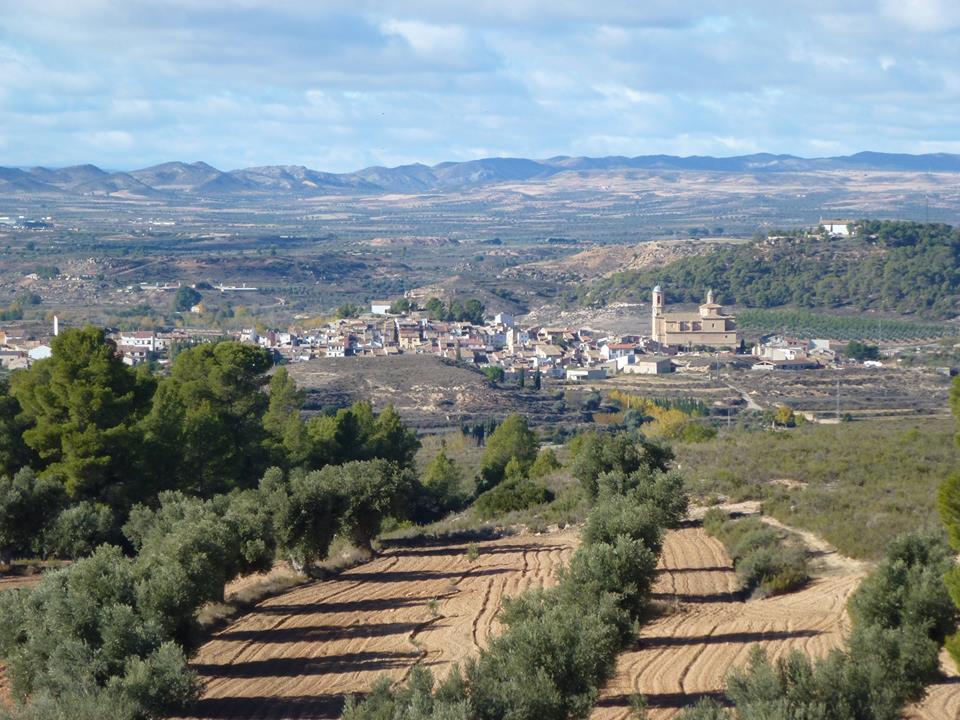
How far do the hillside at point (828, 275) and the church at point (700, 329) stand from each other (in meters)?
13.2

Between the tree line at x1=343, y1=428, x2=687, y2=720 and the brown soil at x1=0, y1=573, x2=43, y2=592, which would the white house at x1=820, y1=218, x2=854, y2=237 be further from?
the tree line at x1=343, y1=428, x2=687, y2=720

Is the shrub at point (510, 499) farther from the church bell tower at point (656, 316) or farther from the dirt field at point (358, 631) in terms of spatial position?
the church bell tower at point (656, 316)

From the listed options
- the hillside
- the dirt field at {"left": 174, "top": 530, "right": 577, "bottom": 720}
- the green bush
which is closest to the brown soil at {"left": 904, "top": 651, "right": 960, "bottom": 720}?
the dirt field at {"left": 174, "top": 530, "right": 577, "bottom": 720}

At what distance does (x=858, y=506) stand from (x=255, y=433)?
13179mm

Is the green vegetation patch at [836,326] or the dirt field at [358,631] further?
the green vegetation patch at [836,326]

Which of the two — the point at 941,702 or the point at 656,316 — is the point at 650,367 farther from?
the point at 941,702

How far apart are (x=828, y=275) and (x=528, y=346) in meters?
29.0

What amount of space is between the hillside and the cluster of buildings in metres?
12.2

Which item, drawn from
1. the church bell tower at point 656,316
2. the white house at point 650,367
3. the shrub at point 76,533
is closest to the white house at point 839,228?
the church bell tower at point 656,316

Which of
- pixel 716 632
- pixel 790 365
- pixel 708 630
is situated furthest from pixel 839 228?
pixel 716 632

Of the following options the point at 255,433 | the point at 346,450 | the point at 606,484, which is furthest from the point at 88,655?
the point at 346,450

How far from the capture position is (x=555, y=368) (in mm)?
75750

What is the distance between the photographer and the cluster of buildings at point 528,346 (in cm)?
7431

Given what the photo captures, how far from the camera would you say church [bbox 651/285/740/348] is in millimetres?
84625
